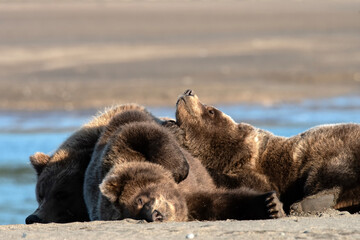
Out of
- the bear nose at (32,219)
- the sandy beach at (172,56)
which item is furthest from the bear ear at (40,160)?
the sandy beach at (172,56)

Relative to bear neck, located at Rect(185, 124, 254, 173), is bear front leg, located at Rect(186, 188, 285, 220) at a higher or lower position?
lower

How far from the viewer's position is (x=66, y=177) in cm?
722

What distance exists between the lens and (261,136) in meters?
7.72

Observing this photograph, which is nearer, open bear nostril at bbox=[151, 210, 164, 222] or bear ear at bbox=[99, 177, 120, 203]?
open bear nostril at bbox=[151, 210, 164, 222]

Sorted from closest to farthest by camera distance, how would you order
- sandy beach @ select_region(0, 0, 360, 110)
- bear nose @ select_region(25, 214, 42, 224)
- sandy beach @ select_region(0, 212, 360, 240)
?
sandy beach @ select_region(0, 212, 360, 240)
bear nose @ select_region(25, 214, 42, 224)
sandy beach @ select_region(0, 0, 360, 110)

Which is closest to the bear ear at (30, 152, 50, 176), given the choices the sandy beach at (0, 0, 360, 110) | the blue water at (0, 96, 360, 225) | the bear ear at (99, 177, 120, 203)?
the bear ear at (99, 177, 120, 203)

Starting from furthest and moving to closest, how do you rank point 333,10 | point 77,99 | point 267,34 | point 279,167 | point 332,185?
point 333,10
point 267,34
point 77,99
point 279,167
point 332,185

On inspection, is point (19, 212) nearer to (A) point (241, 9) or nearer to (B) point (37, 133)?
(B) point (37, 133)

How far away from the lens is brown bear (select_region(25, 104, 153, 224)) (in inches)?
279

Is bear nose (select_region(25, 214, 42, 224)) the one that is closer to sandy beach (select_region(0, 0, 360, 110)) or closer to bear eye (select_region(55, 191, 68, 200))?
bear eye (select_region(55, 191, 68, 200))

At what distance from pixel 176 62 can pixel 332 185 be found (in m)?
16.9

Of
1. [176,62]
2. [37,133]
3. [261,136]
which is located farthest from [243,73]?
[261,136]

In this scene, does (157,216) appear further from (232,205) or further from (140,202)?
(232,205)

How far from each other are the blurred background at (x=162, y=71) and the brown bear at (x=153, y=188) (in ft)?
15.1
